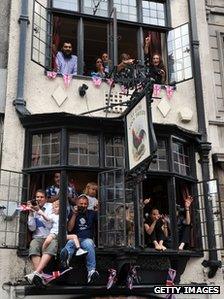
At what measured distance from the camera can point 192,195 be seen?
35.7ft

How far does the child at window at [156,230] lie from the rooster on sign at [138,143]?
6.26 ft

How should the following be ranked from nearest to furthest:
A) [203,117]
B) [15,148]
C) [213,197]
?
[15,148] < [213,197] < [203,117]

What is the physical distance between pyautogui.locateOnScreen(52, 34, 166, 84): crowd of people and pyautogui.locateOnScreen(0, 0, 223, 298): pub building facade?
15 cm

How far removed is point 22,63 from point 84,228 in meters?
3.79

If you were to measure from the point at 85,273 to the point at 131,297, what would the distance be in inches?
40.8

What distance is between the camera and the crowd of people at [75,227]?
29.4 ft

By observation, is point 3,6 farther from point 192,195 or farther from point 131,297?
point 131,297

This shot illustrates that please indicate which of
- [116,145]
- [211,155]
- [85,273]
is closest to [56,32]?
[116,145]

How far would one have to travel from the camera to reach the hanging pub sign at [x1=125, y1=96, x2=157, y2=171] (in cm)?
847

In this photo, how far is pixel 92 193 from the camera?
33.8 ft

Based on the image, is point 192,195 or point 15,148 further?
point 192,195

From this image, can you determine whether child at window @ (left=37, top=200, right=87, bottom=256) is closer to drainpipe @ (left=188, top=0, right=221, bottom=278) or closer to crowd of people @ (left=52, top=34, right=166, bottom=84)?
drainpipe @ (left=188, top=0, right=221, bottom=278)

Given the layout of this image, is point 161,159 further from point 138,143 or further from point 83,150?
point 138,143

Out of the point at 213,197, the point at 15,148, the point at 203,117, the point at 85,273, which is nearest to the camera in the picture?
the point at 85,273
